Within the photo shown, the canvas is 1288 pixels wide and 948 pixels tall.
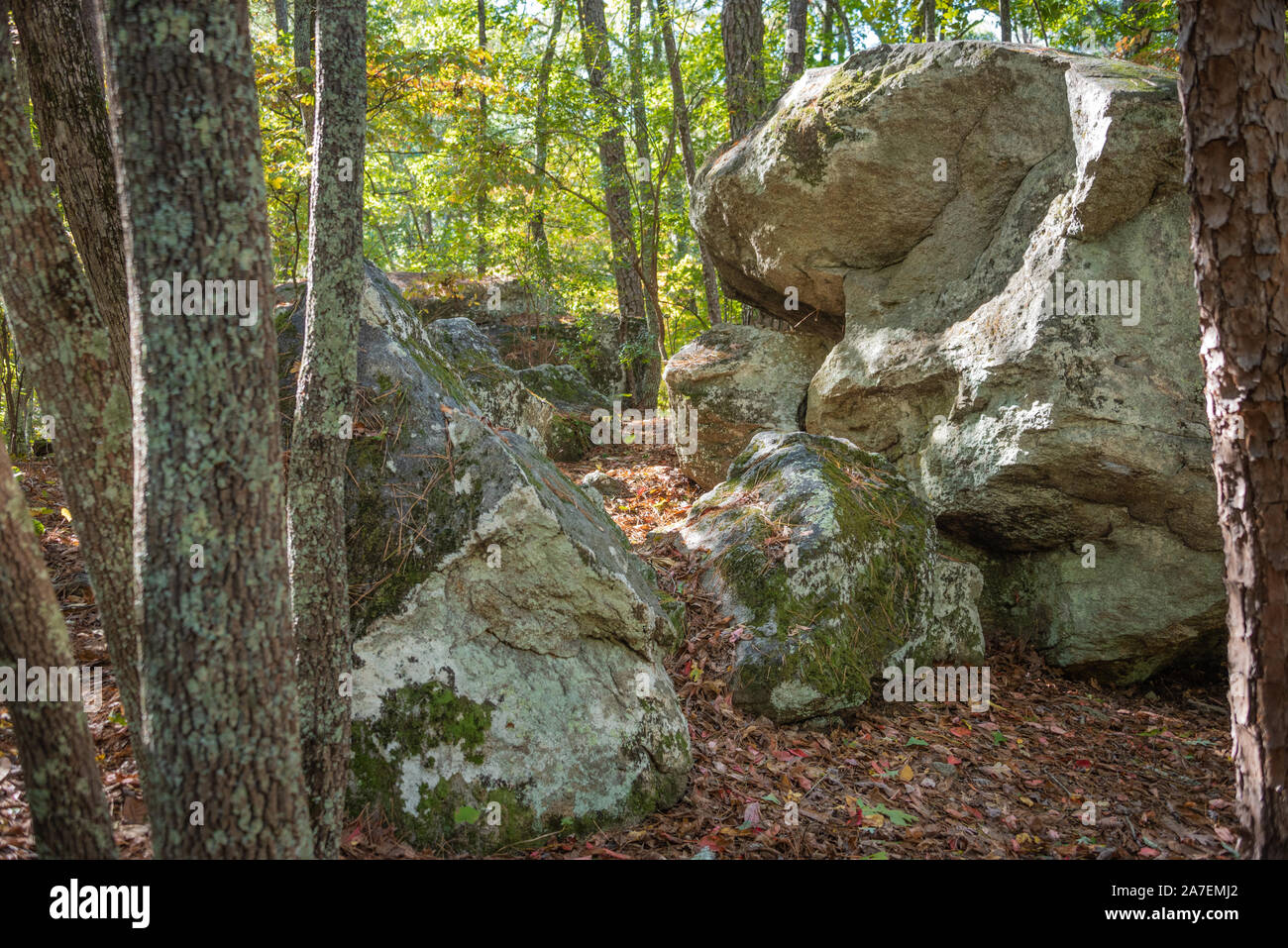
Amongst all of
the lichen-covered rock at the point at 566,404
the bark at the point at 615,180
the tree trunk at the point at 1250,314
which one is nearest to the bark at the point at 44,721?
A: the tree trunk at the point at 1250,314

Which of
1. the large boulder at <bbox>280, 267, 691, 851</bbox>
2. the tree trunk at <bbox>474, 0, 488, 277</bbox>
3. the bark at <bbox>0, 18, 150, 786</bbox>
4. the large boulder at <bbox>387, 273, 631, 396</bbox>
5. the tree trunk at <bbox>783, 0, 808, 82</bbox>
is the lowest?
the large boulder at <bbox>280, 267, 691, 851</bbox>

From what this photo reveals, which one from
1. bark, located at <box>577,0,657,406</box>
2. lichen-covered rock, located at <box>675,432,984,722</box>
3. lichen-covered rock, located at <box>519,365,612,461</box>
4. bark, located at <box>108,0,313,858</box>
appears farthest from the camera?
bark, located at <box>577,0,657,406</box>

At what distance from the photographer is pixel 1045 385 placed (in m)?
6.61

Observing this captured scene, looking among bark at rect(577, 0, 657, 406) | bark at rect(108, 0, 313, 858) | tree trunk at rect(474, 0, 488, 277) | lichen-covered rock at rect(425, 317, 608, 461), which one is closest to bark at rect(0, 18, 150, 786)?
bark at rect(108, 0, 313, 858)

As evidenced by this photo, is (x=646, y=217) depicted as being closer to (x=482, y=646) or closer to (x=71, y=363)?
(x=482, y=646)

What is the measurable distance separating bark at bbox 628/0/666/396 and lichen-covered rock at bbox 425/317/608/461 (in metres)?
1.96

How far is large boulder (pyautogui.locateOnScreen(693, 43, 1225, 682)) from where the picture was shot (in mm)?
6488

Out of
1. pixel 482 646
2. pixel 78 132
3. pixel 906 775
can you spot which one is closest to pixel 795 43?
pixel 78 132

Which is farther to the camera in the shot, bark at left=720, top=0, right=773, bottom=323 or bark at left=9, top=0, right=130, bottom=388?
bark at left=720, top=0, right=773, bottom=323

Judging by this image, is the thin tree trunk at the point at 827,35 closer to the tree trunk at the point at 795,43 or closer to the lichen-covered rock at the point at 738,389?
the tree trunk at the point at 795,43

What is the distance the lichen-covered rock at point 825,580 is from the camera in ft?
17.6

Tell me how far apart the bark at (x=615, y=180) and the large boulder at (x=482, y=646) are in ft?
23.8

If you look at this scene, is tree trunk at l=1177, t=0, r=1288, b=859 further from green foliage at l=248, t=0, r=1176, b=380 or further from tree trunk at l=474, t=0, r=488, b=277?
tree trunk at l=474, t=0, r=488, b=277
